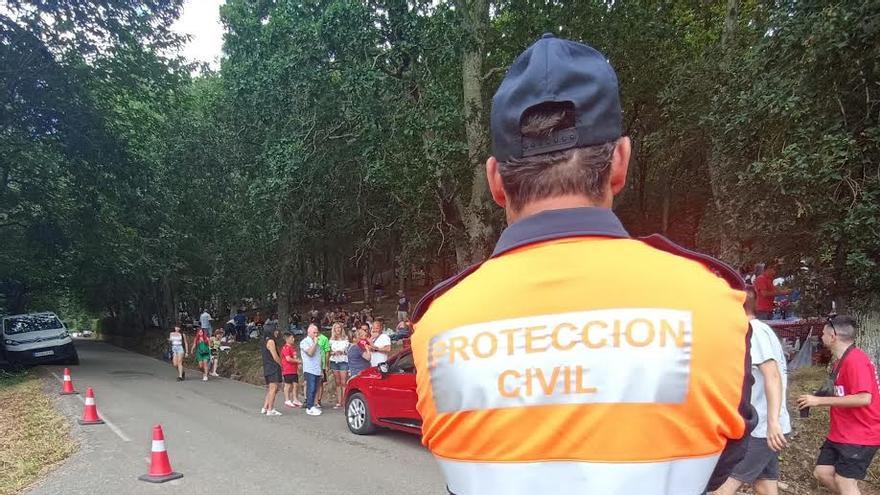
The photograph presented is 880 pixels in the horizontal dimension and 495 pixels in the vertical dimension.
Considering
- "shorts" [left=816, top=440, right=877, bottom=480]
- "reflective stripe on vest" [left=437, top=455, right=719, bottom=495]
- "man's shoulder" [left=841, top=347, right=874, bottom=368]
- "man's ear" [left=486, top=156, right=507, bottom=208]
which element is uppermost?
"man's ear" [left=486, top=156, right=507, bottom=208]

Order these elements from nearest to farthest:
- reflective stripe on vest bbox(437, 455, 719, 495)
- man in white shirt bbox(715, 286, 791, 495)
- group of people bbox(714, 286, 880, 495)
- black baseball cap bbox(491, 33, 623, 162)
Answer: reflective stripe on vest bbox(437, 455, 719, 495)
black baseball cap bbox(491, 33, 623, 162)
man in white shirt bbox(715, 286, 791, 495)
group of people bbox(714, 286, 880, 495)

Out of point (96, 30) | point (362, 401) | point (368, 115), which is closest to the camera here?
point (362, 401)

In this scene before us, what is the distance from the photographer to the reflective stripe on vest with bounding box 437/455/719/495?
3.45ft

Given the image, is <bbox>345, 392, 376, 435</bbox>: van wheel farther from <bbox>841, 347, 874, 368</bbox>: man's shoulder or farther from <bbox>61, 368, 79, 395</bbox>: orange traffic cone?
<bbox>61, 368, 79, 395</bbox>: orange traffic cone

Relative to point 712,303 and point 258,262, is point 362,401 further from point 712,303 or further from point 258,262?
point 258,262

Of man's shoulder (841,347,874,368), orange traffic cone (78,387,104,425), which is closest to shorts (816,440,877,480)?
man's shoulder (841,347,874,368)

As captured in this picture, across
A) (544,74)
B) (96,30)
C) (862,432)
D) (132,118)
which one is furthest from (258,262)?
(544,74)

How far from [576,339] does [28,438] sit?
11.4 m

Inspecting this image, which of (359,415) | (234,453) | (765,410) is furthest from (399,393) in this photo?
(765,410)

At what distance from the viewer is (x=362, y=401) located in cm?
1034

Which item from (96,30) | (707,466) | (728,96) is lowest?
(707,466)

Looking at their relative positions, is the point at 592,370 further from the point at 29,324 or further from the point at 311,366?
the point at 29,324

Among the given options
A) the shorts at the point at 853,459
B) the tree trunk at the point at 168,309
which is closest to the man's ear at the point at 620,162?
the shorts at the point at 853,459

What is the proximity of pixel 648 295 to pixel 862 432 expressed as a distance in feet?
15.8
